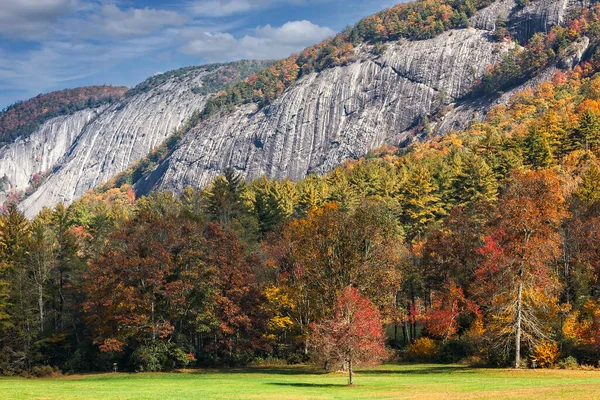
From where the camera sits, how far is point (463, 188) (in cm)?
9144

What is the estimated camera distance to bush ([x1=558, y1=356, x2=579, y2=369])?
1795 inches

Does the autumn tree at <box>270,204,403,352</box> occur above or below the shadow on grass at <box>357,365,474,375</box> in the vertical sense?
above

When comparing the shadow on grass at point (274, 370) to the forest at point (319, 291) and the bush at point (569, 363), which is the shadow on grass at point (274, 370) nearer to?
the forest at point (319, 291)

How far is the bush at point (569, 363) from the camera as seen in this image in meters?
45.6

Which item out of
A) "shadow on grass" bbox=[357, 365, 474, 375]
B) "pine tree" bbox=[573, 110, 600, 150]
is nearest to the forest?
"shadow on grass" bbox=[357, 365, 474, 375]

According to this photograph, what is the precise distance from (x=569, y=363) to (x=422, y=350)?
15534mm

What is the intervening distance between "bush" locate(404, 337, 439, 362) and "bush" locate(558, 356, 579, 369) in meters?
13.7

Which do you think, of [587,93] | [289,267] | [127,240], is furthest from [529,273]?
[587,93]

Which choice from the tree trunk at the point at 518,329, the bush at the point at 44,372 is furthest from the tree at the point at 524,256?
the bush at the point at 44,372

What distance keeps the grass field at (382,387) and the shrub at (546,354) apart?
333cm

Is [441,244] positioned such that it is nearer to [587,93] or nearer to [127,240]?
[127,240]

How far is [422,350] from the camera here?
193 feet

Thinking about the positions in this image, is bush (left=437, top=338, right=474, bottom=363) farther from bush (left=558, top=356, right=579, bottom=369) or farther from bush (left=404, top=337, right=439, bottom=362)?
bush (left=558, top=356, right=579, bottom=369)

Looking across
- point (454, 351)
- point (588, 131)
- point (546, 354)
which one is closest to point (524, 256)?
point (546, 354)
